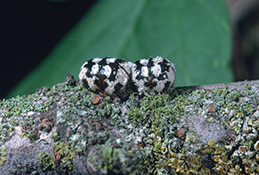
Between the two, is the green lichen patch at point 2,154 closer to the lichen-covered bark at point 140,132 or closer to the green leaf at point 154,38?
the lichen-covered bark at point 140,132

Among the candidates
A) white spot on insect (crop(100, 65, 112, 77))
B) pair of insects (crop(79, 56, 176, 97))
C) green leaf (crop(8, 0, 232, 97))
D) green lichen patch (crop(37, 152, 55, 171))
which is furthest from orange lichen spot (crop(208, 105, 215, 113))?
green leaf (crop(8, 0, 232, 97))

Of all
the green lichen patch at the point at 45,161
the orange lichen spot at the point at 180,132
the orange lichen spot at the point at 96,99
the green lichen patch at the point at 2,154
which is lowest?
the orange lichen spot at the point at 180,132

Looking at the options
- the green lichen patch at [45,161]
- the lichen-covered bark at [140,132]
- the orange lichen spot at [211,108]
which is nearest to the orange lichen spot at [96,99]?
the lichen-covered bark at [140,132]

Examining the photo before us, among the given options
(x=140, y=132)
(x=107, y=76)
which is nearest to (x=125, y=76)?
(x=107, y=76)

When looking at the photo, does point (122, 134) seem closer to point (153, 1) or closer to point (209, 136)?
point (209, 136)

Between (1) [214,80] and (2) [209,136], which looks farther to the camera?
(1) [214,80]

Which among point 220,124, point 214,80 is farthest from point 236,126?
point 214,80

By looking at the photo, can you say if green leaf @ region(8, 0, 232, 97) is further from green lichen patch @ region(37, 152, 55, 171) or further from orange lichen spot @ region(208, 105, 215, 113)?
green lichen patch @ region(37, 152, 55, 171)

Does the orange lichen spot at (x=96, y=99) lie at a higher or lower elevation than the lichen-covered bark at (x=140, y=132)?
higher
